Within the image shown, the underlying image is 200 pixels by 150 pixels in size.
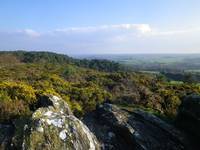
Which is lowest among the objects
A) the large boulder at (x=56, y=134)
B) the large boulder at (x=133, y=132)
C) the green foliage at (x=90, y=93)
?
the green foliage at (x=90, y=93)

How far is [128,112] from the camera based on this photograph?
962 centimetres

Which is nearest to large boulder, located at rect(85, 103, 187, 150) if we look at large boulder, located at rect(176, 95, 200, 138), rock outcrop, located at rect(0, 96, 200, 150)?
rock outcrop, located at rect(0, 96, 200, 150)

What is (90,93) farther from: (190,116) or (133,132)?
(133,132)

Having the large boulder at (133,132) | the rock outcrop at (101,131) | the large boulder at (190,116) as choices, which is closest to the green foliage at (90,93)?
the large boulder at (190,116)

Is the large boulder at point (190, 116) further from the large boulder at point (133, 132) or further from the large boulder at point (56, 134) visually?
the large boulder at point (56, 134)

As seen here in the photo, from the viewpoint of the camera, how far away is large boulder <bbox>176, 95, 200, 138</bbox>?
8.65 metres

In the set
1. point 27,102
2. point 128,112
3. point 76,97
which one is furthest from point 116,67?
point 128,112

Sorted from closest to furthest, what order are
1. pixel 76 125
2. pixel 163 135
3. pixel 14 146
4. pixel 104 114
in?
1. pixel 14 146
2. pixel 76 125
3. pixel 163 135
4. pixel 104 114

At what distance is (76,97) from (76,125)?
24.0 meters

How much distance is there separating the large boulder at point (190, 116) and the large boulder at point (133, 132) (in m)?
0.36

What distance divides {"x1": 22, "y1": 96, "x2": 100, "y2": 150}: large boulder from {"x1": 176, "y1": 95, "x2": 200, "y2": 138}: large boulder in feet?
8.98

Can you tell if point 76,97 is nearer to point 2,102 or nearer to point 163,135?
point 2,102

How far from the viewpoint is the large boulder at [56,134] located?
7.20 m

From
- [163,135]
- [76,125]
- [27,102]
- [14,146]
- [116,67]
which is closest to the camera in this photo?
[14,146]
